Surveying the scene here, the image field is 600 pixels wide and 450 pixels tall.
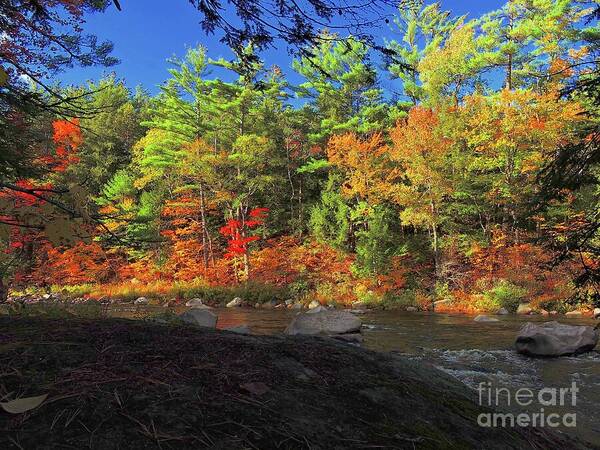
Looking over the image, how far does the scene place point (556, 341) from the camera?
7.01 metres

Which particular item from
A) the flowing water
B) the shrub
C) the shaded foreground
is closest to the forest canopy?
the shrub

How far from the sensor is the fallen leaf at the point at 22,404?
1.37m

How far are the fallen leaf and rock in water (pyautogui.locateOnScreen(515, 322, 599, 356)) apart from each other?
24.6ft

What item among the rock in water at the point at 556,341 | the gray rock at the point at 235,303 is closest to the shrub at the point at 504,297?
the rock in water at the point at 556,341

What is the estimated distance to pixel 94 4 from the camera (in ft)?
14.0

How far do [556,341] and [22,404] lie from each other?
7.77 meters

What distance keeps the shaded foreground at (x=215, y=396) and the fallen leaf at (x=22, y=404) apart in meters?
0.03

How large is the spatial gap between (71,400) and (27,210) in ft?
3.32

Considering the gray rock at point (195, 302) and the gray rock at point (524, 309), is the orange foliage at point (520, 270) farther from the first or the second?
the gray rock at point (195, 302)

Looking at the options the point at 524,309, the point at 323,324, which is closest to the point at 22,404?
the point at 323,324

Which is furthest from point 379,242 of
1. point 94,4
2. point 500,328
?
point 94,4

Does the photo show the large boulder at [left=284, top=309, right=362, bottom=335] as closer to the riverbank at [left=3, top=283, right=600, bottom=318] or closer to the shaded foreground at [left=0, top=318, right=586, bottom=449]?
the shaded foreground at [left=0, top=318, right=586, bottom=449]

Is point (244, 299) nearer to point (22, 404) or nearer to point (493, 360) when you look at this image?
point (493, 360)

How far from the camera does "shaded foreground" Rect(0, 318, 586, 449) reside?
138cm
